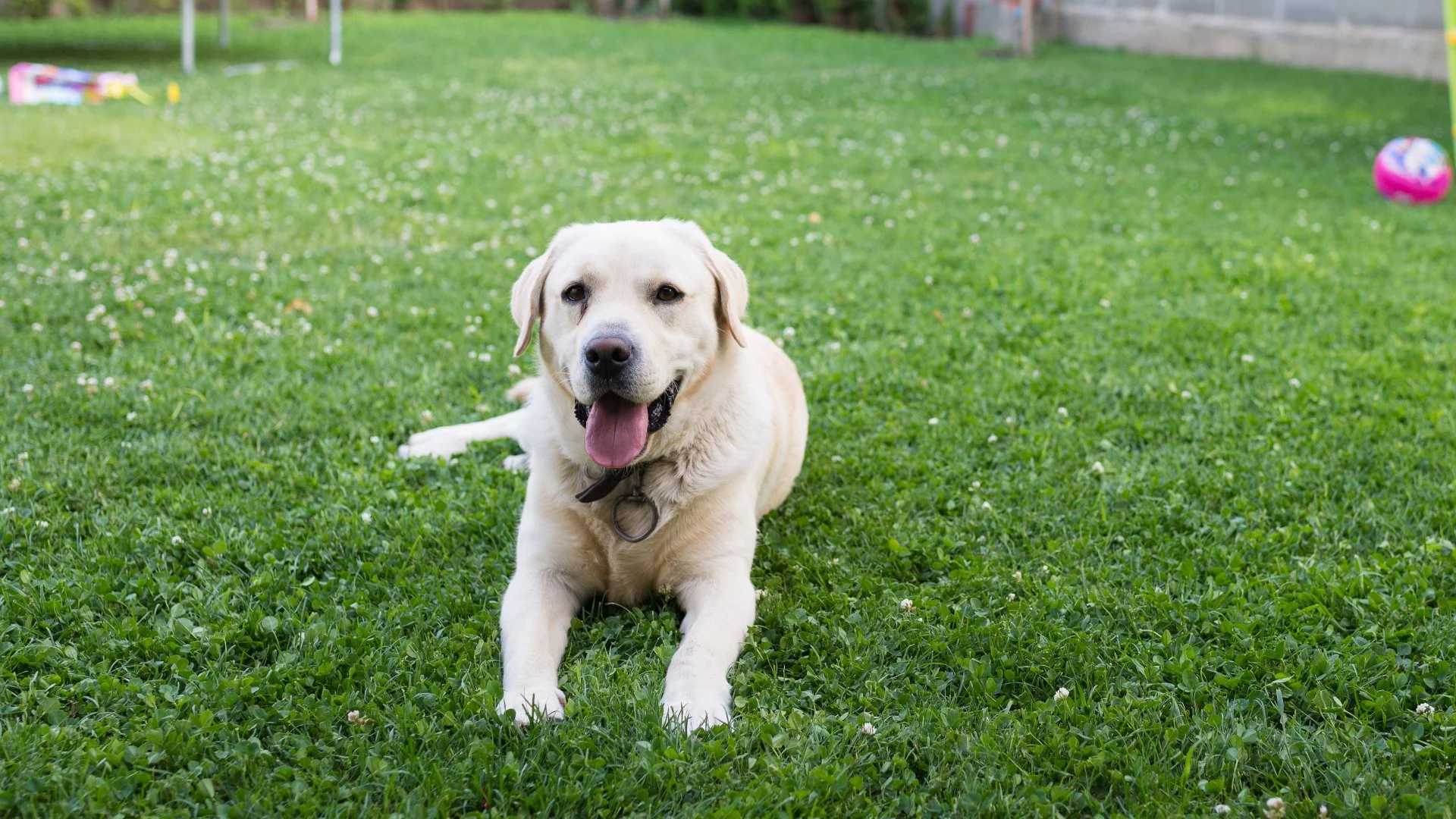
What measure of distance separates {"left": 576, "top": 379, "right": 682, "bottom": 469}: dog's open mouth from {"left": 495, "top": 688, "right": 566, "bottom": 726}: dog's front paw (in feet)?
2.29

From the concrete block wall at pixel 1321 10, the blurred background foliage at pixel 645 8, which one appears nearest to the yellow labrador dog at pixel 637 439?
the concrete block wall at pixel 1321 10

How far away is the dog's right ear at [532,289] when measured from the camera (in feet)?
12.1

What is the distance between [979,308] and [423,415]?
328 cm

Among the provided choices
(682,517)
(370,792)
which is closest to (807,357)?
(682,517)

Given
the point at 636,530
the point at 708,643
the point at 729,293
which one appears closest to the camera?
the point at 708,643

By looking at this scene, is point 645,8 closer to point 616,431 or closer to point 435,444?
point 435,444

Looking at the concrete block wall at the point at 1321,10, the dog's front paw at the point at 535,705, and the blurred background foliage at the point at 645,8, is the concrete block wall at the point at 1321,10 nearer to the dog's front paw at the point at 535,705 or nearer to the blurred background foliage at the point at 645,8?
the blurred background foliage at the point at 645,8

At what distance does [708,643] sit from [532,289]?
A: 1.29 m

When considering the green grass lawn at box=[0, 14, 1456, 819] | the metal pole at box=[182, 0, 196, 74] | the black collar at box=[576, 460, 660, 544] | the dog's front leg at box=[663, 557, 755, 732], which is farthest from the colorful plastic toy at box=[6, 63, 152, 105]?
the dog's front leg at box=[663, 557, 755, 732]

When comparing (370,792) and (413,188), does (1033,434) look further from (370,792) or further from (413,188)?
(413,188)

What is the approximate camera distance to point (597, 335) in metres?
3.23

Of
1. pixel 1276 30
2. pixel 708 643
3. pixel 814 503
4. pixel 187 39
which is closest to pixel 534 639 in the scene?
pixel 708 643

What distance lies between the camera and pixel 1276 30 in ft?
63.3

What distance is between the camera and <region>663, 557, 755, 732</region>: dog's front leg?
298cm
